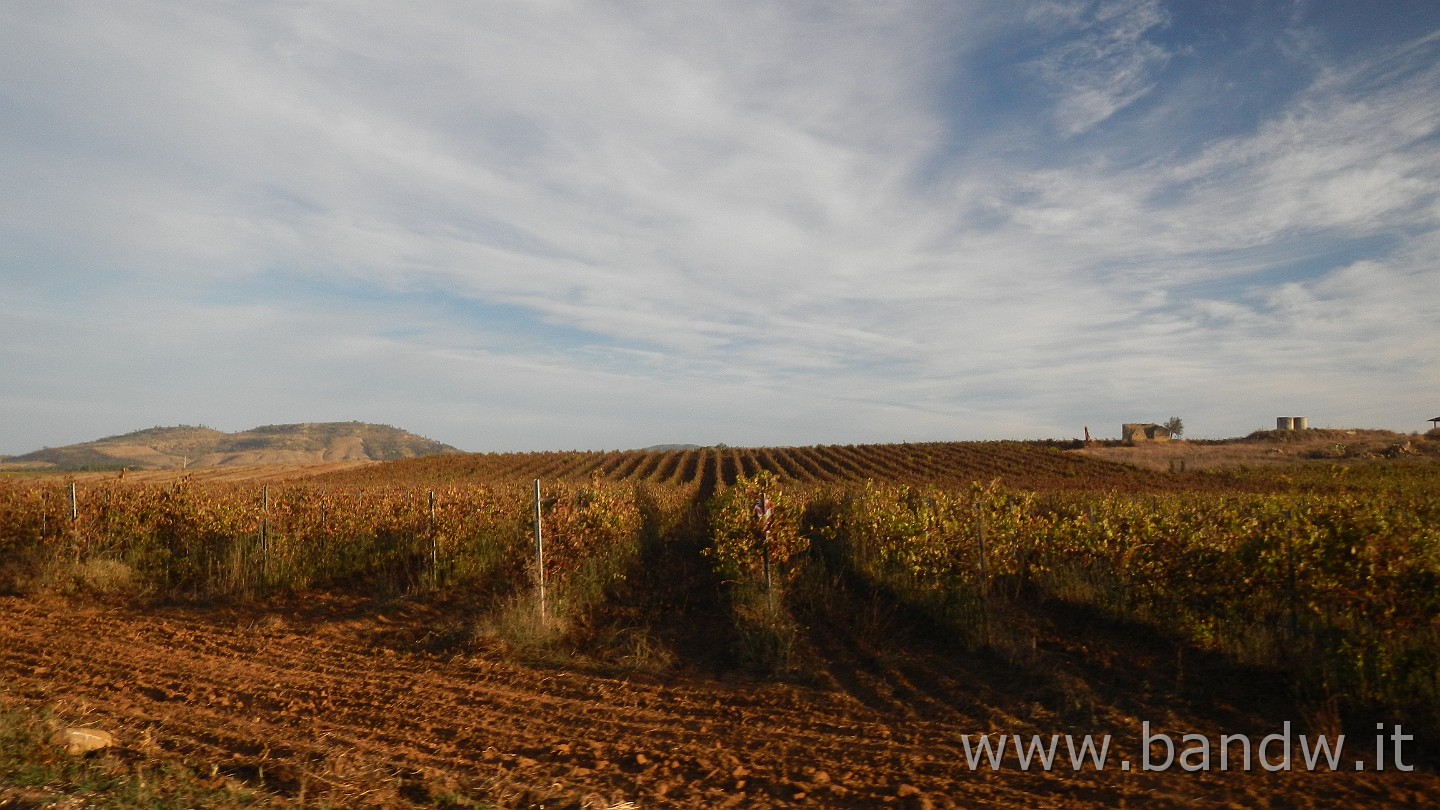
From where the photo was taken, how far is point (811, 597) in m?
10.2

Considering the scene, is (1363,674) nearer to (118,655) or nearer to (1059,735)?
(1059,735)

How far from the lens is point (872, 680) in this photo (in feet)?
24.7

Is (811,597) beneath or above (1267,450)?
beneath

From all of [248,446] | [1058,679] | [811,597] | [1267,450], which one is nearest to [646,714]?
[1058,679]

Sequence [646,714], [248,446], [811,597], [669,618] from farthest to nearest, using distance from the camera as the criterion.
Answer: [248,446], [811,597], [669,618], [646,714]

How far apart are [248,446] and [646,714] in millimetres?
118891

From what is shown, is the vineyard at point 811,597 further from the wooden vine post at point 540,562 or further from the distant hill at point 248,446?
the distant hill at point 248,446

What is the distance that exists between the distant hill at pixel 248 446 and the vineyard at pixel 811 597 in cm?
7505

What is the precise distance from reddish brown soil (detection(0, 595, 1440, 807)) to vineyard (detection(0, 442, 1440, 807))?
2.0 inches

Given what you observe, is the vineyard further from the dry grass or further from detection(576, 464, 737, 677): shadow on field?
the dry grass

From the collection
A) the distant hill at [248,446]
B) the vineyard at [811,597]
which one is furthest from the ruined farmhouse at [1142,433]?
the distant hill at [248,446]

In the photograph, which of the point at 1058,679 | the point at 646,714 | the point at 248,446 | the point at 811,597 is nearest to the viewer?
the point at 646,714

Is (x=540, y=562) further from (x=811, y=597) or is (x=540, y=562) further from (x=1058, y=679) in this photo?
(x=1058, y=679)

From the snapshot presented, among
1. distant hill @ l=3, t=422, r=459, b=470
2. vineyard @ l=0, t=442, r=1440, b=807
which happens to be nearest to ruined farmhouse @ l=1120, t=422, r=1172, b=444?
vineyard @ l=0, t=442, r=1440, b=807
